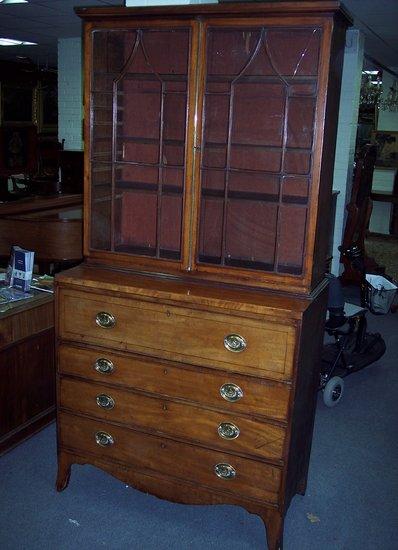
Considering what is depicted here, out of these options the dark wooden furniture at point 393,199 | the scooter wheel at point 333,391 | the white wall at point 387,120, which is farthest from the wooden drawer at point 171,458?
the white wall at point 387,120

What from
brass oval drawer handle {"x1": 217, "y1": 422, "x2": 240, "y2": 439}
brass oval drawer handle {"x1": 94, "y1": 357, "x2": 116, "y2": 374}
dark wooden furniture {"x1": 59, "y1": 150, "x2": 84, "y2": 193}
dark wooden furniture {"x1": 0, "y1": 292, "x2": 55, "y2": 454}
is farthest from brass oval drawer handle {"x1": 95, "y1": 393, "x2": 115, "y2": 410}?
dark wooden furniture {"x1": 59, "y1": 150, "x2": 84, "y2": 193}

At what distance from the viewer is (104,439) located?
8.31ft

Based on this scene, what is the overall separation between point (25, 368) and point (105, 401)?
69cm

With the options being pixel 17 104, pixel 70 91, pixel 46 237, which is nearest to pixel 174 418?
pixel 46 237

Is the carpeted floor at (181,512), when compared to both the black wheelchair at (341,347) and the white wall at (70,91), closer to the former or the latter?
the black wheelchair at (341,347)

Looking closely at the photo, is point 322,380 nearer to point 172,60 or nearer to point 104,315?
point 104,315

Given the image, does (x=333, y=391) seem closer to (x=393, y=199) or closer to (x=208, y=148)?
(x=208, y=148)

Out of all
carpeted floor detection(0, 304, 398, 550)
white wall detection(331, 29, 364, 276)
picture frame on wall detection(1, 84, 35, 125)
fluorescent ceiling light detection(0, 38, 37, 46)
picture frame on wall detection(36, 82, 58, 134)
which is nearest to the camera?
carpeted floor detection(0, 304, 398, 550)

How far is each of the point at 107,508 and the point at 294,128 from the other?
186 centimetres

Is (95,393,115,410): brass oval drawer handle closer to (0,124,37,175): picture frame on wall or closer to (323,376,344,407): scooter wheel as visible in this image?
(323,376,344,407): scooter wheel

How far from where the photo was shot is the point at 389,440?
10.6 feet

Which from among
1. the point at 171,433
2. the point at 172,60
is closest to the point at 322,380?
the point at 171,433

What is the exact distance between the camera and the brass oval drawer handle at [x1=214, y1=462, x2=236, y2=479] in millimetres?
2303

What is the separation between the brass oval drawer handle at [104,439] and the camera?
2520 mm
